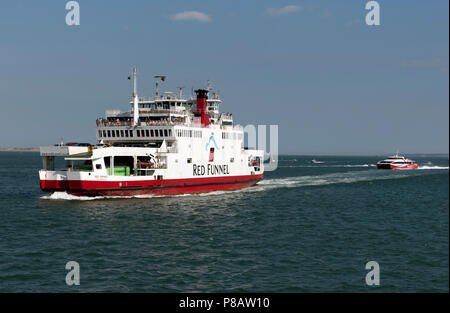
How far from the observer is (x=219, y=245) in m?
27.7

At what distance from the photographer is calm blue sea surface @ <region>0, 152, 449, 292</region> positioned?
20.3 metres

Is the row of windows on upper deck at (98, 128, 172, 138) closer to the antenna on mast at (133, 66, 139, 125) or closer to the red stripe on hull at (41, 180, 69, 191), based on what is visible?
the antenna on mast at (133, 66, 139, 125)

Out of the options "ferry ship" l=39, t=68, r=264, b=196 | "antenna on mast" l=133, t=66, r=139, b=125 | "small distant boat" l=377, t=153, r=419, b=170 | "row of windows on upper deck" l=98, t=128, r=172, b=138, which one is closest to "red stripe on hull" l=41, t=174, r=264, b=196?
"ferry ship" l=39, t=68, r=264, b=196

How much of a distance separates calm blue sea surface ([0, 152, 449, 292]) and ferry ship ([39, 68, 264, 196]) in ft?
6.30

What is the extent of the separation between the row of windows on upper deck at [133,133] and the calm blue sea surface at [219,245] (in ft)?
25.0

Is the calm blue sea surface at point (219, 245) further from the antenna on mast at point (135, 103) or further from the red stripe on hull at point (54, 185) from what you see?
the antenna on mast at point (135, 103)

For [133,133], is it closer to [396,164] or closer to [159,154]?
[159,154]

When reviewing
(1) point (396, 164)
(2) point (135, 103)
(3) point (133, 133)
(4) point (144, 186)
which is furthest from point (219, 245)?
(1) point (396, 164)

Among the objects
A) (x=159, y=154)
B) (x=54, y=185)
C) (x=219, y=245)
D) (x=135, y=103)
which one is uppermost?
(x=135, y=103)

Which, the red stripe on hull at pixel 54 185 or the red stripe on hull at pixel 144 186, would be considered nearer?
the red stripe on hull at pixel 144 186

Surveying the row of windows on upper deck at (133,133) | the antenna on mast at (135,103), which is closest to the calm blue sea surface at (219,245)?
the row of windows on upper deck at (133,133)

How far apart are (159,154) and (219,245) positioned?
22.4 m

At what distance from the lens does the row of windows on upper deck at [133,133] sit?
50.0 meters
